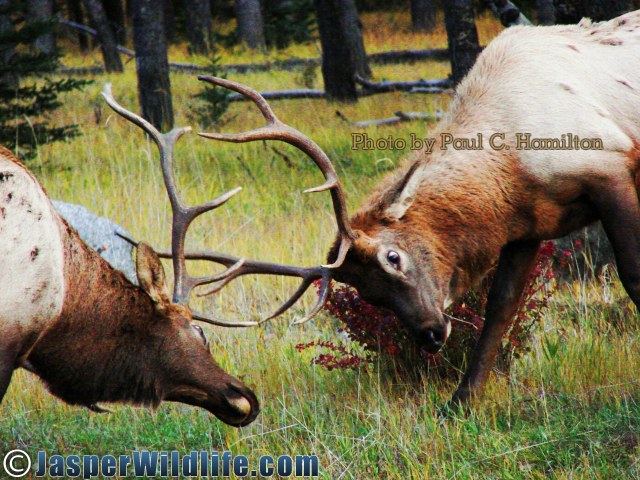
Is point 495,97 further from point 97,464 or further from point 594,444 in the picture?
point 97,464

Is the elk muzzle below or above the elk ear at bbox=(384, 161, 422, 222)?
below

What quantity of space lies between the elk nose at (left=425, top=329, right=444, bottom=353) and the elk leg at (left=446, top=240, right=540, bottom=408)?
0.45 m

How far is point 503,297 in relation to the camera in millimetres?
4621

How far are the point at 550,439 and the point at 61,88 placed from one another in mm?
6136

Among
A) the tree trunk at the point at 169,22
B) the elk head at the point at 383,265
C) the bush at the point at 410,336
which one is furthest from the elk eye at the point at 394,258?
the tree trunk at the point at 169,22

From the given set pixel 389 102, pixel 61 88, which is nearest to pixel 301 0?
pixel 389 102

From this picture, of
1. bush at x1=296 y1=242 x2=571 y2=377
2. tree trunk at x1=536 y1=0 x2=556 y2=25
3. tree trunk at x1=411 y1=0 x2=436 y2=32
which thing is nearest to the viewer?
bush at x1=296 y1=242 x2=571 y2=377

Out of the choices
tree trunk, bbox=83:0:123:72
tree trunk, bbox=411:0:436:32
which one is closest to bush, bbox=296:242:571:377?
tree trunk, bbox=83:0:123:72

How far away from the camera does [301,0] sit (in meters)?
20.7

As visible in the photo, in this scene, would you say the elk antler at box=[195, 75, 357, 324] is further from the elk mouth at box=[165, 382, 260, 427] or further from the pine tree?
the pine tree

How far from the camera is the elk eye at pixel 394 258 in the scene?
4148mm

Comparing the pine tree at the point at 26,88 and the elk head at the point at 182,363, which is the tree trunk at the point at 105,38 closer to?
the pine tree at the point at 26,88

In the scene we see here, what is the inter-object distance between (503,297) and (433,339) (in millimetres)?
654

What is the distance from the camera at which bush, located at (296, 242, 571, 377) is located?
4707mm
